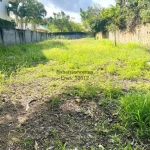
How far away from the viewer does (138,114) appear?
177 centimetres

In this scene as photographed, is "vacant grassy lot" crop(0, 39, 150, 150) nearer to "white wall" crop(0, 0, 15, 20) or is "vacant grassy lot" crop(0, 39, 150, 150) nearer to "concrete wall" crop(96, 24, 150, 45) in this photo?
"concrete wall" crop(96, 24, 150, 45)

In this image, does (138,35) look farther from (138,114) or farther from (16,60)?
(138,114)

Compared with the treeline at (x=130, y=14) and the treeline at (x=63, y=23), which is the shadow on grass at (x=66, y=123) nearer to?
the treeline at (x=130, y=14)

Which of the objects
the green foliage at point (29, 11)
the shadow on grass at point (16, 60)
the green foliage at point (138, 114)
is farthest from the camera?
the green foliage at point (29, 11)

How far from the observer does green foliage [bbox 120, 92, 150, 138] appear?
1751 millimetres

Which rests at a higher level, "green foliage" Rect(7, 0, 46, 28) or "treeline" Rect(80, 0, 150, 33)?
"green foliage" Rect(7, 0, 46, 28)

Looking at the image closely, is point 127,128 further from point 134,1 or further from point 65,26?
point 65,26

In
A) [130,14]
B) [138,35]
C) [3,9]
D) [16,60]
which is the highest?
[3,9]

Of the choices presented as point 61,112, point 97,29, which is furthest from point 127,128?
point 97,29

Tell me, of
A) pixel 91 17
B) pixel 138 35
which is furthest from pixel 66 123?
pixel 91 17

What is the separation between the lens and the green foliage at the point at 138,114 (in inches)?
68.9

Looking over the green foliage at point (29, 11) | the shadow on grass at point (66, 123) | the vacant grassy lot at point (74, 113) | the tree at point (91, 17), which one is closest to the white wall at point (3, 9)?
the green foliage at point (29, 11)

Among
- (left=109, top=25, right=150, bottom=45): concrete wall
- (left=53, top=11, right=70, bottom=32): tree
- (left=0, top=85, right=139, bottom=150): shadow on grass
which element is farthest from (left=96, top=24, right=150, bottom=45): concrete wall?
(left=53, top=11, right=70, bottom=32): tree

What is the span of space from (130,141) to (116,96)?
40.4 inches
